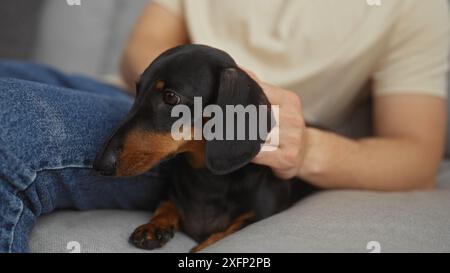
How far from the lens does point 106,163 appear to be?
0.80 m

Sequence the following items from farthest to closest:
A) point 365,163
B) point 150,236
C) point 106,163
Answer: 1. point 365,163
2. point 150,236
3. point 106,163

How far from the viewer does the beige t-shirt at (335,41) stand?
129 centimetres

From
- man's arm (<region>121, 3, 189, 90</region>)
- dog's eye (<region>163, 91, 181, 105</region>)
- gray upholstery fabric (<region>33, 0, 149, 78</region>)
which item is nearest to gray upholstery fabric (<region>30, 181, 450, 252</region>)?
dog's eye (<region>163, 91, 181, 105</region>)

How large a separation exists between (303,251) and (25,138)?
46 cm

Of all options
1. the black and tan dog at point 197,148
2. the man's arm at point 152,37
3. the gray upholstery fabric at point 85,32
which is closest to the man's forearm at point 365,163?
the black and tan dog at point 197,148

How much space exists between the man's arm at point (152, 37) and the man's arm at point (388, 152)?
1.73 feet

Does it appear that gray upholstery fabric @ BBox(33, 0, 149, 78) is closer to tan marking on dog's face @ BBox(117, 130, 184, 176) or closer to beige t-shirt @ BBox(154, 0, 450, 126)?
beige t-shirt @ BBox(154, 0, 450, 126)

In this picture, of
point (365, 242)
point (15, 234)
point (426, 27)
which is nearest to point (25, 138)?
point (15, 234)

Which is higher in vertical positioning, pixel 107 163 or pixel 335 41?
pixel 335 41

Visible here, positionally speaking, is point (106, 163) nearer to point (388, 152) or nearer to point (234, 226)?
point (234, 226)

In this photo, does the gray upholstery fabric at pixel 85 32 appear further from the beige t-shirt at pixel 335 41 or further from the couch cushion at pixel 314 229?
the couch cushion at pixel 314 229

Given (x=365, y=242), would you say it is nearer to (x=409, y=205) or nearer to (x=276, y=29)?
(x=409, y=205)

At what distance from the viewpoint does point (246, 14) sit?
1346 millimetres

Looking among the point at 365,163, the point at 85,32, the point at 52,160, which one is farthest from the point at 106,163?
the point at 85,32
